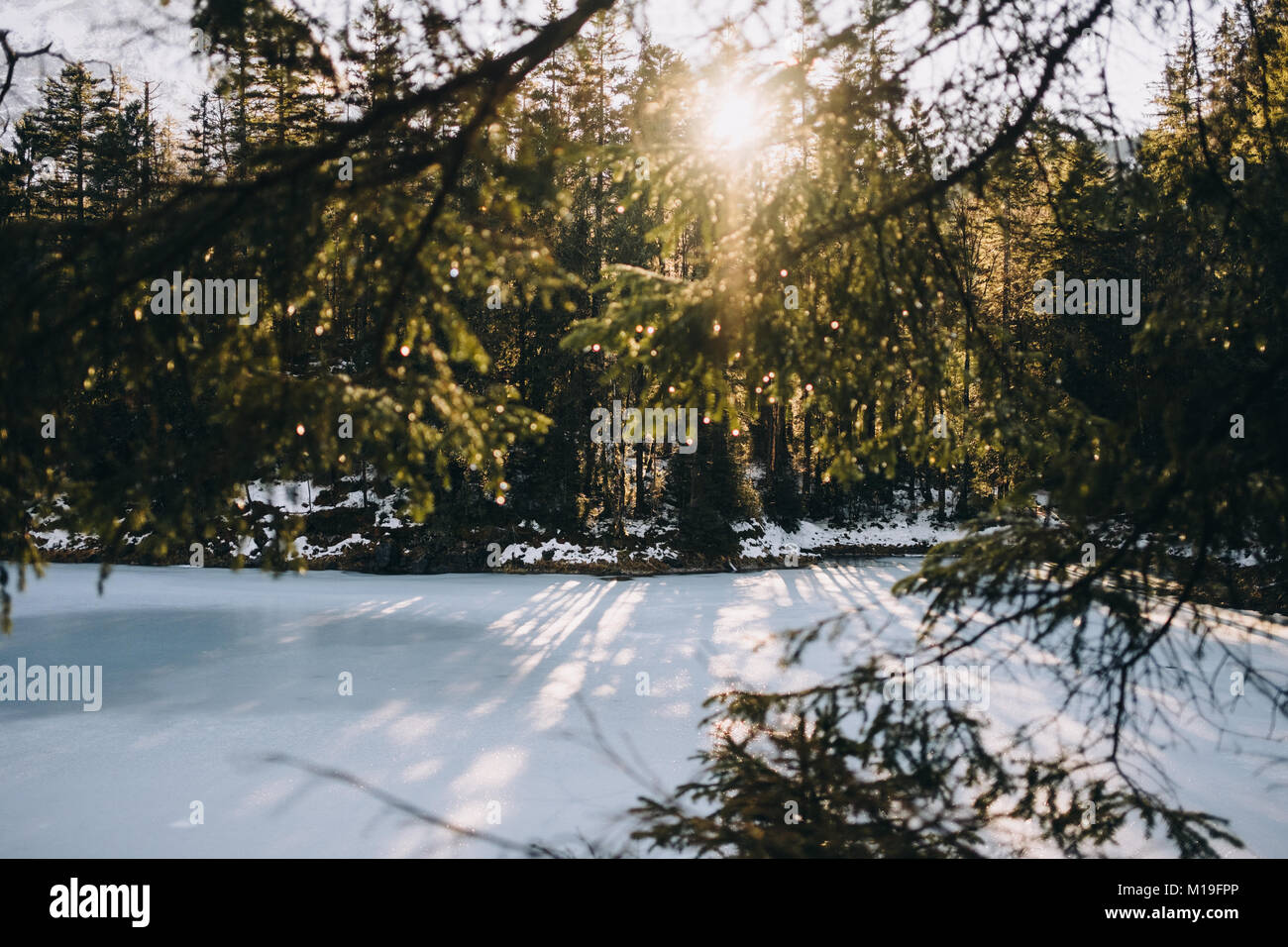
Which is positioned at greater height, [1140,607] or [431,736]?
[1140,607]

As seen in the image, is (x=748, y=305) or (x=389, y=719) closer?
(x=748, y=305)

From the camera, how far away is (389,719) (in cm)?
830

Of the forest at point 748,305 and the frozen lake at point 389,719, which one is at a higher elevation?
the forest at point 748,305

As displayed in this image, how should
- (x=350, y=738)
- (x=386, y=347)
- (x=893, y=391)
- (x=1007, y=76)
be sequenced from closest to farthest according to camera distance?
(x=386, y=347) → (x=1007, y=76) → (x=893, y=391) → (x=350, y=738)

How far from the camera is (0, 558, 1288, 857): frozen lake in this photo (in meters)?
5.83

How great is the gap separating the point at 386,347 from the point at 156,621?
12995 mm

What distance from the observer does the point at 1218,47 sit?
10.2ft

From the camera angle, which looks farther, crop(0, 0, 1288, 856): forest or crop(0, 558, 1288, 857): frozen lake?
crop(0, 558, 1288, 857): frozen lake

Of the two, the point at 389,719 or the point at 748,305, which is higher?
the point at 748,305

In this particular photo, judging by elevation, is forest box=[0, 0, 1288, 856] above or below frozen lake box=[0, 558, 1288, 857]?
above

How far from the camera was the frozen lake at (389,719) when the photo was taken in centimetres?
583

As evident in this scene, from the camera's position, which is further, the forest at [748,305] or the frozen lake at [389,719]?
the frozen lake at [389,719]
